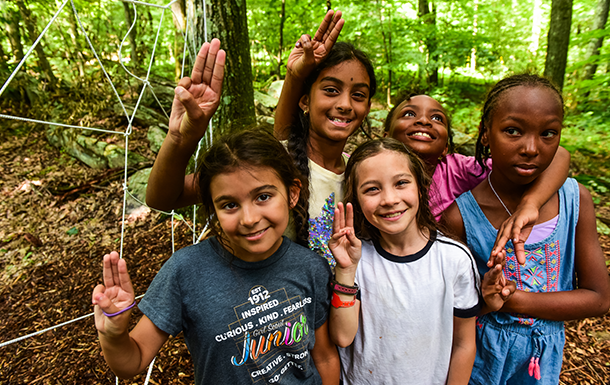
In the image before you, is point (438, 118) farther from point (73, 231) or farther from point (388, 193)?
point (73, 231)

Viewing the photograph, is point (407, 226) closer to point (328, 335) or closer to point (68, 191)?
point (328, 335)

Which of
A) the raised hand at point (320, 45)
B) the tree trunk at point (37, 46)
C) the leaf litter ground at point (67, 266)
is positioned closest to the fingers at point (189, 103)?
the raised hand at point (320, 45)

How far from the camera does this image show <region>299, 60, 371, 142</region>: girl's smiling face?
1.33 metres

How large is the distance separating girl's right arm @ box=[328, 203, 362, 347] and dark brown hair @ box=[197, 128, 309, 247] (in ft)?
0.78

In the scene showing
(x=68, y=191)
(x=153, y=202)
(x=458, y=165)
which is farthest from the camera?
(x=68, y=191)

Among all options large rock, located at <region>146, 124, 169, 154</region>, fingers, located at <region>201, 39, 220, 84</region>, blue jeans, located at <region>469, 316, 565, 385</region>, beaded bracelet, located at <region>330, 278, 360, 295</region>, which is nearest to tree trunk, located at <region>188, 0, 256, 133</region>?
fingers, located at <region>201, 39, 220, 84</region>

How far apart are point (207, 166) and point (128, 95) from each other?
5.06m

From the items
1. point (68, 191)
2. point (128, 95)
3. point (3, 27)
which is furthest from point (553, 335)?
point (3, 27)

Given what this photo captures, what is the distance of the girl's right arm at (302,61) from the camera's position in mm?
1308

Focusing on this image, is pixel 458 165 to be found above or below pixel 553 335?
above

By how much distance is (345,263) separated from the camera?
108cm

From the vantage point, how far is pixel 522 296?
116 centimetres

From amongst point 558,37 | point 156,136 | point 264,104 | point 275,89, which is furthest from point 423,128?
point 275,89

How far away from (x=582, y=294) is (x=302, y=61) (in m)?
1.46
